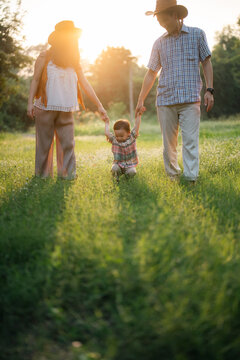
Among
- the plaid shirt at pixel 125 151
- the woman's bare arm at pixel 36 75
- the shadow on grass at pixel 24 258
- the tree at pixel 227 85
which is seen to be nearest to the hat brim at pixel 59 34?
the woman's bare arm at pixel 36 75

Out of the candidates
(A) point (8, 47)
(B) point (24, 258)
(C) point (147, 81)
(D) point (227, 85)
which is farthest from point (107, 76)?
(B) point (24, 258)

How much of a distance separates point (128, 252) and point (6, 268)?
0.95 metres

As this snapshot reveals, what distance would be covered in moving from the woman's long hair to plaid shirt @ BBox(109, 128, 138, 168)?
1410mm

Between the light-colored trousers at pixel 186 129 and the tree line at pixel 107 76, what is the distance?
16.2 metres

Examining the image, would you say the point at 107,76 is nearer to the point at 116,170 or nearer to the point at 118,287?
the point at 116,170

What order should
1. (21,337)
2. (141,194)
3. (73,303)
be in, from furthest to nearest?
1. (141,194)
2. (73,303)
3. (21,337)

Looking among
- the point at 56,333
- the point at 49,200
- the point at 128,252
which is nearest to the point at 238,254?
the point at 128,252

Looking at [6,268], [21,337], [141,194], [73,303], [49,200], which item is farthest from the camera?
[141,194]

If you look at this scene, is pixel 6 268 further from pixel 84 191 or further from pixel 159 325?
pixel 84 191

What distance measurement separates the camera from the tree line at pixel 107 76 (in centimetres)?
2041

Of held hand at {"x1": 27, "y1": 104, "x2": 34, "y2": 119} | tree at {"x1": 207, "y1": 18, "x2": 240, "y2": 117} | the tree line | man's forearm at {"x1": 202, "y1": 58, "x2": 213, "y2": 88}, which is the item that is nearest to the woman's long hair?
held hand at {"x1": 27, "y1": 104, "x2": 34, "y2": 119}

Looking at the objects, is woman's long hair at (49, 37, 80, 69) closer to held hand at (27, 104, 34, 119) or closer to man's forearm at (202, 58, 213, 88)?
held hand at (27, 104, 34, 119)

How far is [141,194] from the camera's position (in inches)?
168

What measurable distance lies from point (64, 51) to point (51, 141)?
4.91 feet
